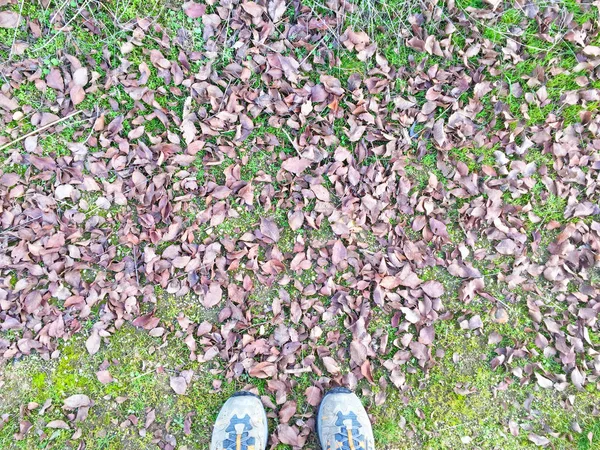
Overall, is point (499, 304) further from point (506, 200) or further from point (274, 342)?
point (274, 342)

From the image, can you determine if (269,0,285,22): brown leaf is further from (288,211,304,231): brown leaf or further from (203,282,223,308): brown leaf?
(203,282,223,308): brown leaf

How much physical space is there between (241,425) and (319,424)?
0.50m

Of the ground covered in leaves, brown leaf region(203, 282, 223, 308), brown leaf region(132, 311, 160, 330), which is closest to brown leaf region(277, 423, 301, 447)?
the ground covered in leaves

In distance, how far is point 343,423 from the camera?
2.59 metres

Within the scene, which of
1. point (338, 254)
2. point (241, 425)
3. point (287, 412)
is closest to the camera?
point (241, 425)

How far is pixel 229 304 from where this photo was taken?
2742 mm

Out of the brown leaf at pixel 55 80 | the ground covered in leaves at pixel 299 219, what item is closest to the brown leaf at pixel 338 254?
the ground covered in leaves at pixel 299 219

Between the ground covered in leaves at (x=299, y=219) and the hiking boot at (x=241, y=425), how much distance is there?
8 centimetres

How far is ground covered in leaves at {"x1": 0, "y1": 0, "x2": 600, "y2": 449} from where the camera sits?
8.80ft

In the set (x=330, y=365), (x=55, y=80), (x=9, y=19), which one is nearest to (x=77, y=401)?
(x=330, y=365)

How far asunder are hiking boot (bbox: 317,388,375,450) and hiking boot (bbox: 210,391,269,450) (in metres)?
0.38

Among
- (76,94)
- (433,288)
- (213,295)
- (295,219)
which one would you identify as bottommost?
(213,295)

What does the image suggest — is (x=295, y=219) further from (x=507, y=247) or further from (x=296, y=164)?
(x=507, y=247)

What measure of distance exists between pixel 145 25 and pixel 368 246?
2.18 metres
